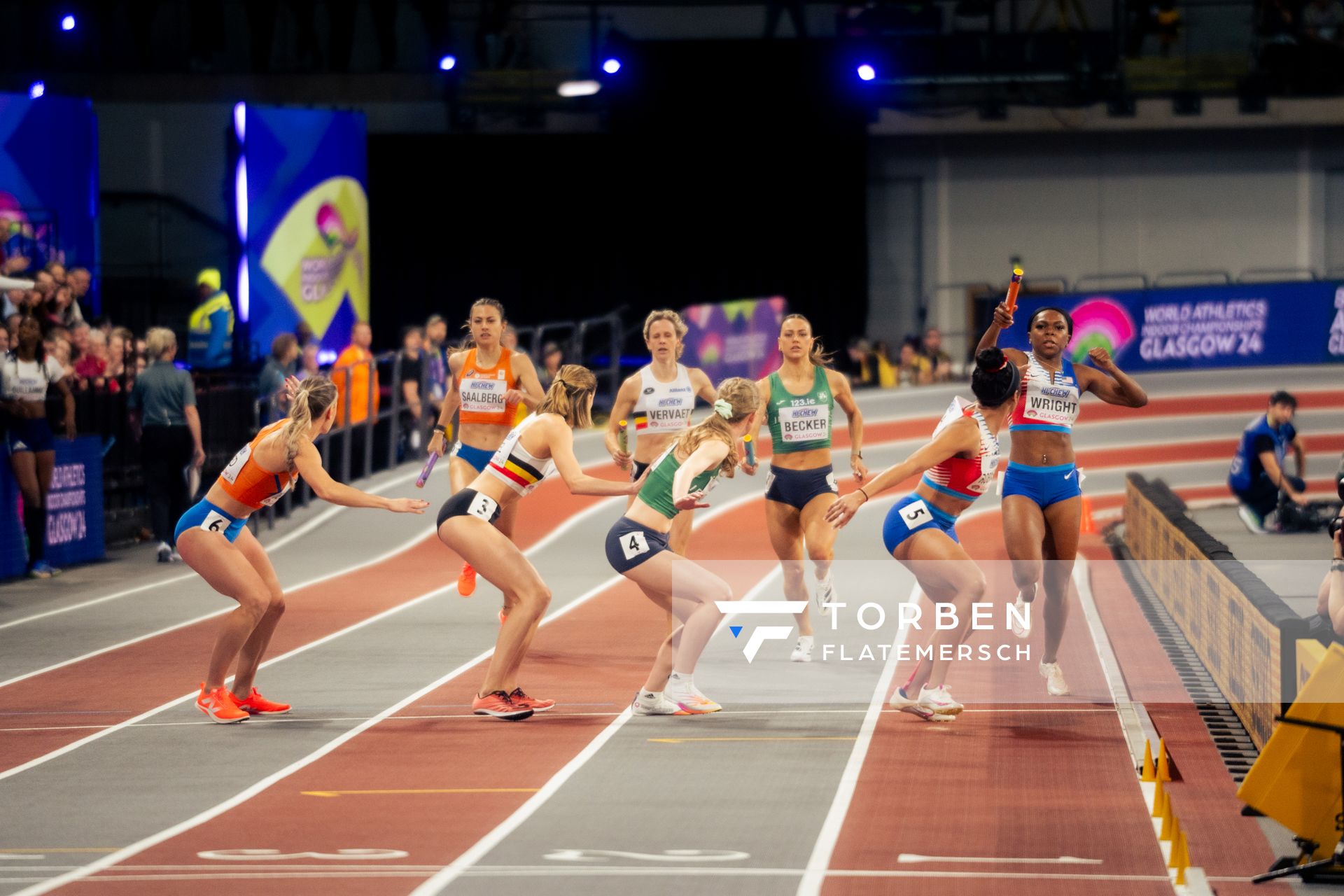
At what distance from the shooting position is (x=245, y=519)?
29.5ft

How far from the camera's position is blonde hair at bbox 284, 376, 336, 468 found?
8750mm

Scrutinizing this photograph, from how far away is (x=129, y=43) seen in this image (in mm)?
27469

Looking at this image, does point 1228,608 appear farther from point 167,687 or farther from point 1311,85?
point 1311,85

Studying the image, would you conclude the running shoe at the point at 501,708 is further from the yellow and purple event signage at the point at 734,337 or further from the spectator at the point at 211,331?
the yellow and purple event signage at the point at 734,337

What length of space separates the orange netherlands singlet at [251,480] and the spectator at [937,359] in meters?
17.3

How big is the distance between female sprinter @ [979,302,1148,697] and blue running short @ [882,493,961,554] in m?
0.89

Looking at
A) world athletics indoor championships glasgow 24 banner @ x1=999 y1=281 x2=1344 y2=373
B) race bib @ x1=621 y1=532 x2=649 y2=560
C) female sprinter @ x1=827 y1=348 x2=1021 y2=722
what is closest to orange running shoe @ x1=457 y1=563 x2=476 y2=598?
race bib @ x1=621 y1=532 x2=649 y2=560

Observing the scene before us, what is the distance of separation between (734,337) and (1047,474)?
14.3 m

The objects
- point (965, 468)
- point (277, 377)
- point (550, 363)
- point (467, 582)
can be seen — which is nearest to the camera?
point (965, 468)

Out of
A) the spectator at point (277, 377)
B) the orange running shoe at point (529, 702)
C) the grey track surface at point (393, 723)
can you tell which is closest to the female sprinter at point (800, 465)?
→ the grey track surface at point (393, 723)

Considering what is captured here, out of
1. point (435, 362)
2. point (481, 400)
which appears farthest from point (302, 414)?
point (435, 362)

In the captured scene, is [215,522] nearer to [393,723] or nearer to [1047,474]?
[393,723]

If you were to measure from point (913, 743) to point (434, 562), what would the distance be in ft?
26.2

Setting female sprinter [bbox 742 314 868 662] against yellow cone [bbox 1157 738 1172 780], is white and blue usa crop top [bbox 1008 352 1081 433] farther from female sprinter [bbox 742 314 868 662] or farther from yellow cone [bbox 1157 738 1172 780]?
yellow cone [bbox 1157 738 1172 780]
